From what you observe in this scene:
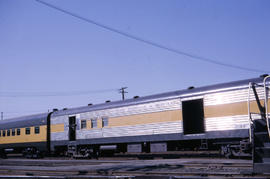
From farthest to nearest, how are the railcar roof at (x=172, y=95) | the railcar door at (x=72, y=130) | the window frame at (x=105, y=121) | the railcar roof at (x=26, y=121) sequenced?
the railcar roof at (x=26, y=121)
the railcar door at (x=72, y=130)
the window frame at (x=105, y=121)
the railcar roof at (x=172, y=95)

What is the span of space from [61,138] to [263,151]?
1969 cm

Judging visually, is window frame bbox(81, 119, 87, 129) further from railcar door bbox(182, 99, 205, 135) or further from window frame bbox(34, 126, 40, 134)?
railcar door bbox(182, 99, 205, 135)

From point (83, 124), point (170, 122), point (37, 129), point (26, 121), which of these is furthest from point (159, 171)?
point (26, 121)

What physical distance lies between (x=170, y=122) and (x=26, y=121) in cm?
1631

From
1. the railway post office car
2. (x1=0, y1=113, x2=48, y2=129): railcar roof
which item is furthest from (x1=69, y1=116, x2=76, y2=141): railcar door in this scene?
(x1=0, y1=113, x2=48, y2=129): railcar roof

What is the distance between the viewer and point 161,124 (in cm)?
1858

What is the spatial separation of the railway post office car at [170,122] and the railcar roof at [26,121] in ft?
10.1

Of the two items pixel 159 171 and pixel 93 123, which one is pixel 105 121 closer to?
pixel 93 123

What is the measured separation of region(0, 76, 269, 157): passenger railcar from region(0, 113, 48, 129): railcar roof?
0.11m

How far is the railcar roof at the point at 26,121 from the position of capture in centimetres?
2737

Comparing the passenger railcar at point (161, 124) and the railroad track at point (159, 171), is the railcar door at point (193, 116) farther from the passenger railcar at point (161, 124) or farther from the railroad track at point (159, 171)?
the railroad track at point (159, 171)

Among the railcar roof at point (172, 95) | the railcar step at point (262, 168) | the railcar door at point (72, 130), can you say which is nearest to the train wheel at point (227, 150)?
the railcar roof at point (172, 95)

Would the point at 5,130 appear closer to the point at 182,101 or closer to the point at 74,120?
the point at 74,120

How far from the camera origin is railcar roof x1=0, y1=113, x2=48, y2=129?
27369 mm
